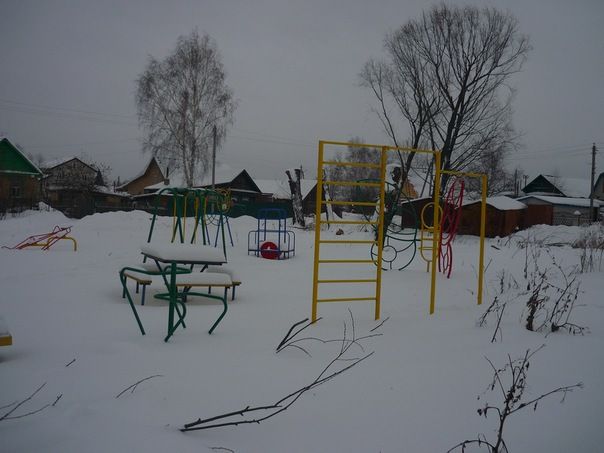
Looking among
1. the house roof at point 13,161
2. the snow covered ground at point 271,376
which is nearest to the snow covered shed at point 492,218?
the snow covered ground at point 271,376

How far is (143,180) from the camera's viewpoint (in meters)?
43.8

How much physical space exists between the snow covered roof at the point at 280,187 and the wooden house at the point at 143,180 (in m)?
9.91

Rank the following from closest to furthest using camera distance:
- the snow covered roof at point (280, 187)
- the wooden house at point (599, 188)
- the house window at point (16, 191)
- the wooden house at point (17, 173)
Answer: the wooden house at point (17, 173) → the house window at point (16, 191) → the snow covered roof at point (280, 187) → the wooden house at point (599, 188)

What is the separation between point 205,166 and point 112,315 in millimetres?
20124

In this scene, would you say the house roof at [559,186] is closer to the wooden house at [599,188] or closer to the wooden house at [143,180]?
the wooden house at [599,188]

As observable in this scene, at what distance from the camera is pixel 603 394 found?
9.04 ft

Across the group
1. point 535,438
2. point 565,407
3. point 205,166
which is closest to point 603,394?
point 565,407

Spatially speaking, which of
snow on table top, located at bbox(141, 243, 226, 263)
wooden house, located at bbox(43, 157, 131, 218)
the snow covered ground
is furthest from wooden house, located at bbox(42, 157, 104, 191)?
snow on table top, located at bbox(141, 243, 226, 263)

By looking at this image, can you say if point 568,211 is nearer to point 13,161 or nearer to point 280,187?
point 280,187

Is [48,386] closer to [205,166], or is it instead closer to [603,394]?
[603,394]

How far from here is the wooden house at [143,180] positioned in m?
43.2

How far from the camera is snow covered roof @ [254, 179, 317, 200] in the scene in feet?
136

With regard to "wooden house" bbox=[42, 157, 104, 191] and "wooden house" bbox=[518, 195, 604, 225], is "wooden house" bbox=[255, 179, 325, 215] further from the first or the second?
"wooden house" bbox=[518, 195, 604, 225]

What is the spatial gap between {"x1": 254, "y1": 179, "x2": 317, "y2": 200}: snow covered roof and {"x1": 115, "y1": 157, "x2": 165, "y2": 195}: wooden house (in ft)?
32.5
